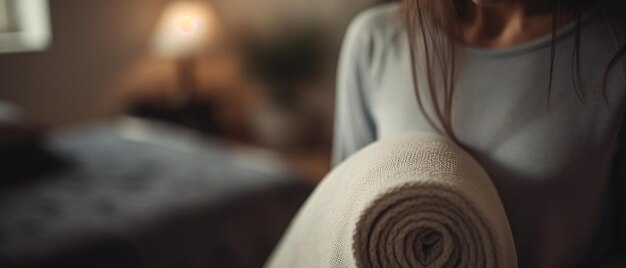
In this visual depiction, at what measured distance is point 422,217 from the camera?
16.3 inches

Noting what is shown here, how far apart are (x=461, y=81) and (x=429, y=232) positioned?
0.68ft

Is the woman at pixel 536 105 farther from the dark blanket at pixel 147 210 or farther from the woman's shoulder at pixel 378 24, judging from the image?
the dark blanket at pixel 147 210

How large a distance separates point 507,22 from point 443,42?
0.22ft

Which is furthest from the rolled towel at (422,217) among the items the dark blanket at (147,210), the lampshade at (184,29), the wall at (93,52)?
the lampshade at (184,29)

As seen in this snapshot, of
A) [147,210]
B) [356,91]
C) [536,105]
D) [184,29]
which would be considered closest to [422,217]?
[536,105]

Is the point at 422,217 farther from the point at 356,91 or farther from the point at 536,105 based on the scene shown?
the point at 356,91

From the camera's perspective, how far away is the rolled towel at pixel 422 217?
0.40 meters

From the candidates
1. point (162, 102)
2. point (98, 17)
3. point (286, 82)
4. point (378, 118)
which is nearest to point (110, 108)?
point (162, 102)

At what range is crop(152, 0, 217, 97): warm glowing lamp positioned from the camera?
3.20 meters

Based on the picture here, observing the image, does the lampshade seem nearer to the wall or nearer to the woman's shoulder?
the wall

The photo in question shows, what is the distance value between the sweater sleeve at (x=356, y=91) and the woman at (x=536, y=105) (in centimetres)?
10

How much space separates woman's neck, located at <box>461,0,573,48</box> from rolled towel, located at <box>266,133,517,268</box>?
0.51 feet

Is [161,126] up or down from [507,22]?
down

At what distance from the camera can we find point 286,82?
3.16 meters
